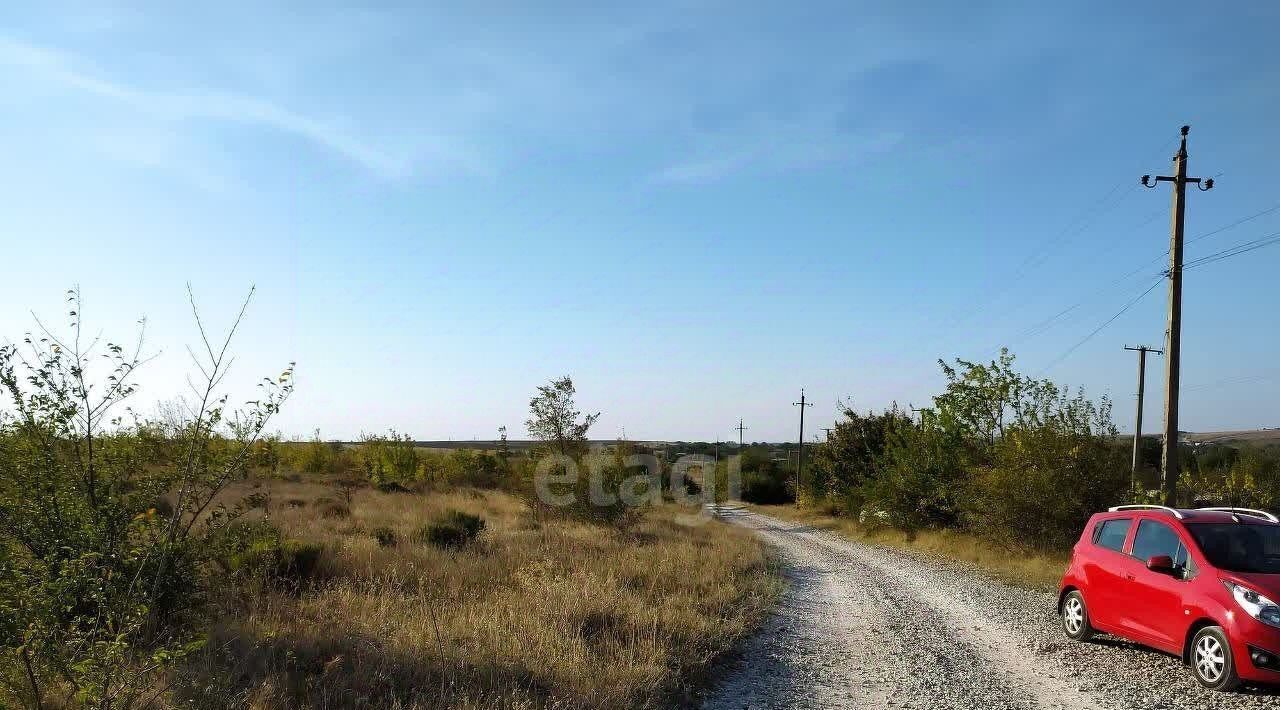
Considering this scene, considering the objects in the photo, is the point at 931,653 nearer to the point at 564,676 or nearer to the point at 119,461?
the point at 564,676

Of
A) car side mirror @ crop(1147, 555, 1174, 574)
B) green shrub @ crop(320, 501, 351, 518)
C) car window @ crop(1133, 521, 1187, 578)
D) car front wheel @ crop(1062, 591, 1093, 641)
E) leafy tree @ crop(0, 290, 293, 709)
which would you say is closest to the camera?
leafy tree @ crop(0, 290, 293, 709)

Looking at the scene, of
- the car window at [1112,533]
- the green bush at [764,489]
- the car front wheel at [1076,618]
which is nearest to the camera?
the car window at [1112,533]

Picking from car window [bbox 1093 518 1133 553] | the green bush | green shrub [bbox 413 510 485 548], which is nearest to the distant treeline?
car window [bbox 1093 518 1133 553]

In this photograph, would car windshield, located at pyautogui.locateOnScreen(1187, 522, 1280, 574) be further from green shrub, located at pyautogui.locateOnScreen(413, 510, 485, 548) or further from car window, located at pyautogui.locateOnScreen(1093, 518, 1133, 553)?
green shrub, located at pyautogui.locateOnScreen(413, 510, 485, 548)

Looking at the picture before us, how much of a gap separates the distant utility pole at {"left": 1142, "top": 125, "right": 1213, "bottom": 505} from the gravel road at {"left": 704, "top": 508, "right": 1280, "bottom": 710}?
4115mm

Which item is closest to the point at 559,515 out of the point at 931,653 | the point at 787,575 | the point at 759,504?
the point at 787,575

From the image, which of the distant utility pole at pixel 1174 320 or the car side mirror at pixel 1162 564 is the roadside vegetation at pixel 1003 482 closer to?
the distant utility pole at pixel 1174 320

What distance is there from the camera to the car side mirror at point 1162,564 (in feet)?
28.5

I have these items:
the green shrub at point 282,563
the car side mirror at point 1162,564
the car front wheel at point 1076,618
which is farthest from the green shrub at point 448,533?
the car side mirror at point 1162,564

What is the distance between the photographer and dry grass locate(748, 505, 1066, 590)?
16844 mm

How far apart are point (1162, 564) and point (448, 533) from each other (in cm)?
1354

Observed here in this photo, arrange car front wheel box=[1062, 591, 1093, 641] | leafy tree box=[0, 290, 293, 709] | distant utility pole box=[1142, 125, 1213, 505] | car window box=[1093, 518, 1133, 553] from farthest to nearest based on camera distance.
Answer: distant utility pole box=[1142, 125, 1213, 505] < car front wheel box=[1062, 591, 1093, 641] < car window box=[1093, 518, 1133, 553] < leafy tree box=[0, 290, 293, 709]

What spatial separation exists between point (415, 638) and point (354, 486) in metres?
31.1

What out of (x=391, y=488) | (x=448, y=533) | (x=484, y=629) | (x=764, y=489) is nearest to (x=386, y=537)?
(x=448, y=533)
